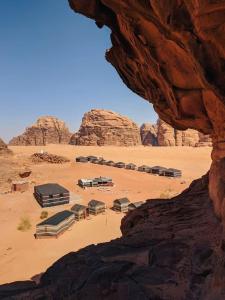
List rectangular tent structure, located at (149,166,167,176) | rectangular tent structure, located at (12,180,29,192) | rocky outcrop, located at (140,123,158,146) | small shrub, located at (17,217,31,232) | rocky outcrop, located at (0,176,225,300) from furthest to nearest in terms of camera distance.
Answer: rocky outcrop, located at (140,123,158,146), rectangular tent structure, located at (149,166,167,176), rectangular tent structure, located at (12,180,29,192), small shrub, located at (17,217,31,232), rocky outcrop, located at (0,176,225,300)

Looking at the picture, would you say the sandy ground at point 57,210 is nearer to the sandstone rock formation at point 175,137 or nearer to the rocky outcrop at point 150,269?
the rocky outcrop at point 150,269

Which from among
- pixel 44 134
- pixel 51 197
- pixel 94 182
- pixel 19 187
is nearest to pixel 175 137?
pixel 44 134

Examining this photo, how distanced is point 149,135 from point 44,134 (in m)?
43.0

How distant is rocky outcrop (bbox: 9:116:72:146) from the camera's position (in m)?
99.8

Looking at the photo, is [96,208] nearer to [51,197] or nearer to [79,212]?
[79,212]

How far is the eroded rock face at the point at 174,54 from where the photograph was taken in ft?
15.7

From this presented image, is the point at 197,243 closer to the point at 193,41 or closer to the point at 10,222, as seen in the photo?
the point at 193,41

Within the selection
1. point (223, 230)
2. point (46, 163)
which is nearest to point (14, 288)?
point (223, 230)

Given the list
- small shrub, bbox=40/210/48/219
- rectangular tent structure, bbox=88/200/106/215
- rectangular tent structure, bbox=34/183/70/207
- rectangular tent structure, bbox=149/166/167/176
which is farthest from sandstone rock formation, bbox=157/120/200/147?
small shrub, bbox=40/210/48/219

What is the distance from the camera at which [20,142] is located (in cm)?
9938

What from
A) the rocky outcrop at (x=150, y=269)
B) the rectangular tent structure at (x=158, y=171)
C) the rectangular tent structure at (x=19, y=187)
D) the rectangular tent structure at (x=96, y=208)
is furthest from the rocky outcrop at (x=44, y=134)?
the rocky outcrop at (x=150, y=269)

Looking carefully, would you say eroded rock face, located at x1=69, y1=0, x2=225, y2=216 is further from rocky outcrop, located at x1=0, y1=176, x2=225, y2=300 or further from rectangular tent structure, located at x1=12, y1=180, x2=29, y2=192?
rectangular tent structure, located at x1=12, y1=180, x2=29, y2=192

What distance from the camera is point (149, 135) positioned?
11519cm

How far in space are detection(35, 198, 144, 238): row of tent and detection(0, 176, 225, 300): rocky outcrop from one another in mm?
7877
